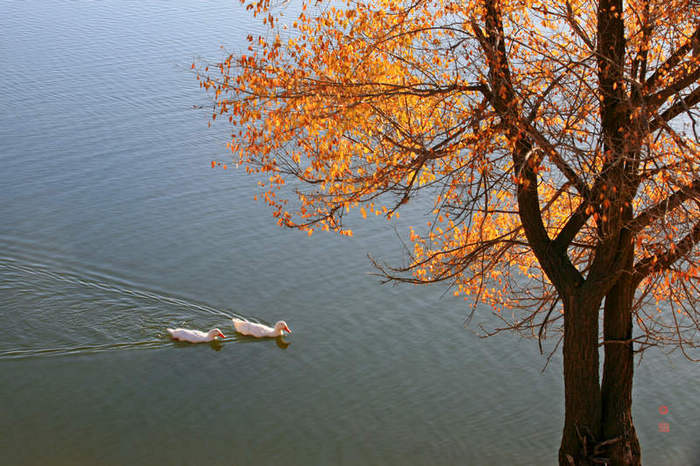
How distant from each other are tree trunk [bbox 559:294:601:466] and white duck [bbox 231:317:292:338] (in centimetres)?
571

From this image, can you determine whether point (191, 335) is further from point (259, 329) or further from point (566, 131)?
point (566, 131)

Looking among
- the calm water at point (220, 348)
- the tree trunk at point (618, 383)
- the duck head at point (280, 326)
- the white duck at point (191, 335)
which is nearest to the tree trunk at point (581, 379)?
the tree trunk at point (618, 383)

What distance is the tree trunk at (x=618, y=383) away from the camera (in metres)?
9.45

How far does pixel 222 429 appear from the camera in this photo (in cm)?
1166

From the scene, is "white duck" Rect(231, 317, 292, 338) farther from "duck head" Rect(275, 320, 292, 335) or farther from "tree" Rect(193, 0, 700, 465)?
"tree" Rect(193, 0, 700, 465)

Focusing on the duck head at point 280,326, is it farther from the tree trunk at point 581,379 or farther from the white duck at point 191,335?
the tree trunk at point 581,379

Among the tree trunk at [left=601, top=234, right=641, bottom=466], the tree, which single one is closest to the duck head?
the tree

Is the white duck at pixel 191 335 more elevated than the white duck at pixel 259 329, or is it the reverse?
the white duck at pixel 259 329

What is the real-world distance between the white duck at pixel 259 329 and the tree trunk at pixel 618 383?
19.8 ft

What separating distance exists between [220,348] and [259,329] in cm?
75

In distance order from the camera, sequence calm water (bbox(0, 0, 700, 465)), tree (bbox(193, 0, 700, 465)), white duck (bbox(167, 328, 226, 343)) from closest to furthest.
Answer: tree (bbox(193, 0, 700, 465)) → calm water (bbox(0, 0, 700, 465)) → white duck (bbox(167, 328, 226, 343))

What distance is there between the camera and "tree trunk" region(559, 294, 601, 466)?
927 cm

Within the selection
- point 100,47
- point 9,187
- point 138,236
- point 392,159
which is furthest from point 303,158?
point 100,47

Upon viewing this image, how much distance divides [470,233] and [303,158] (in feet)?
26.4
